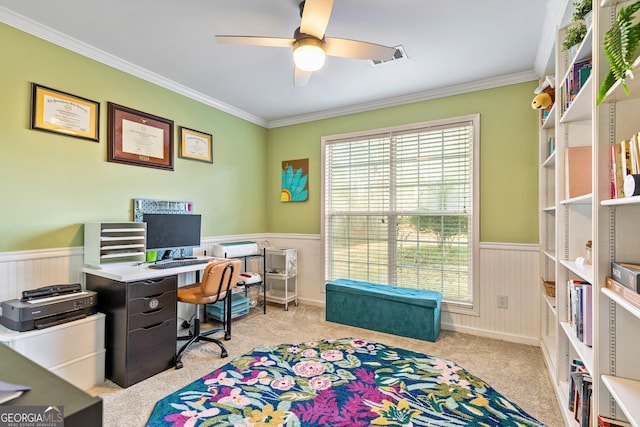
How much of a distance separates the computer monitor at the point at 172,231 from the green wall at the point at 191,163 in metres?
0.27

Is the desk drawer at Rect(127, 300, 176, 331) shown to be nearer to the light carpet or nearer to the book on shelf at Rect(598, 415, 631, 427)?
the light carpet

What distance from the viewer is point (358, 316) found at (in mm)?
3330

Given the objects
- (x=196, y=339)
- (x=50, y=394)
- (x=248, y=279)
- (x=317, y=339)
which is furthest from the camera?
(x=248, y=279)

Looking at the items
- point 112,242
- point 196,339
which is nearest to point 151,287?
point 112,242

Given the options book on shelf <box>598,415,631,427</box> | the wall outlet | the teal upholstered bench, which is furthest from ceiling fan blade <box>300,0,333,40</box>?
the wall outlet

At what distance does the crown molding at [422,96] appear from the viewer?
3.01 m

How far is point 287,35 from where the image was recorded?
2.40 m

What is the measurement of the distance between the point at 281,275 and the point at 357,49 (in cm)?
280

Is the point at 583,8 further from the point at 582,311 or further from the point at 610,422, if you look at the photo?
the point at 610,422

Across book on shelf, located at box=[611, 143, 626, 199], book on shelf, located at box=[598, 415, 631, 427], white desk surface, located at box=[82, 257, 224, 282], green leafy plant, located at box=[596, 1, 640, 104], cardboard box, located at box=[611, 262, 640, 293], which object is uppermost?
green leafy plant, located at box=[596, 1, 640, 104]

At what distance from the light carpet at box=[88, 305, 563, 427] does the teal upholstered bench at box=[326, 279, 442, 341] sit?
82mm

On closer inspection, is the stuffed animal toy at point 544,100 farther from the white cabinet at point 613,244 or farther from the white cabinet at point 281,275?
the white cabinet at point 281,275

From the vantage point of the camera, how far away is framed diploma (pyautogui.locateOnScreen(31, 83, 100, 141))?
7.48ft

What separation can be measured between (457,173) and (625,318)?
→ 2224mm
